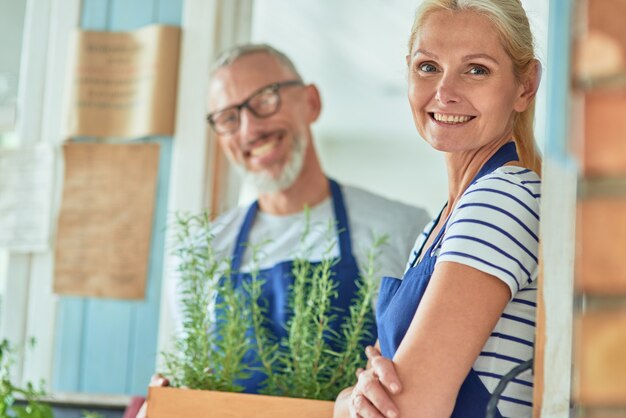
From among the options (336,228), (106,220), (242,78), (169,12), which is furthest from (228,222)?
(169,12)

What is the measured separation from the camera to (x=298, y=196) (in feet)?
8.42

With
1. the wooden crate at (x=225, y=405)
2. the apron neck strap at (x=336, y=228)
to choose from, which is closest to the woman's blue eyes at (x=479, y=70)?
the wooden crate at (x=225, y=405)

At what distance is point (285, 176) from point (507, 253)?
142 centimetres

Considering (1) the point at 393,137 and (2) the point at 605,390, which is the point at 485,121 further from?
(1) the point at 393,137

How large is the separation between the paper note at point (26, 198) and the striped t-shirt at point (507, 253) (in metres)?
1.98

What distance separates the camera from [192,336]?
5.24 feet

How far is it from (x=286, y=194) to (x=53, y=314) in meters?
0.90

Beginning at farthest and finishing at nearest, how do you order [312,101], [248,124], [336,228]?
[312,101]
[248,124]
[336,228]

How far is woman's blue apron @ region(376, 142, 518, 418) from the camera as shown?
119 centimetres

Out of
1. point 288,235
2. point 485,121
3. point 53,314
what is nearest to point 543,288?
point 485,121

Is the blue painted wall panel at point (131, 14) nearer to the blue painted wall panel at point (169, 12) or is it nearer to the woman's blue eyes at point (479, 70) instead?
the blue painted wall panel at point (169, 12)

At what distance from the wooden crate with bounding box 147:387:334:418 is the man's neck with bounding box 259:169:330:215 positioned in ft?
3.90

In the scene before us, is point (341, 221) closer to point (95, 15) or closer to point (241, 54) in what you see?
point (241, 54)

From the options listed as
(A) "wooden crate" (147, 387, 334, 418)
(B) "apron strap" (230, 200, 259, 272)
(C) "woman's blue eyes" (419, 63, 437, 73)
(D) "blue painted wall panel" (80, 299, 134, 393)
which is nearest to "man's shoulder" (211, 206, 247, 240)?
(B) "apron strap" (230, 200, 259, 272)
